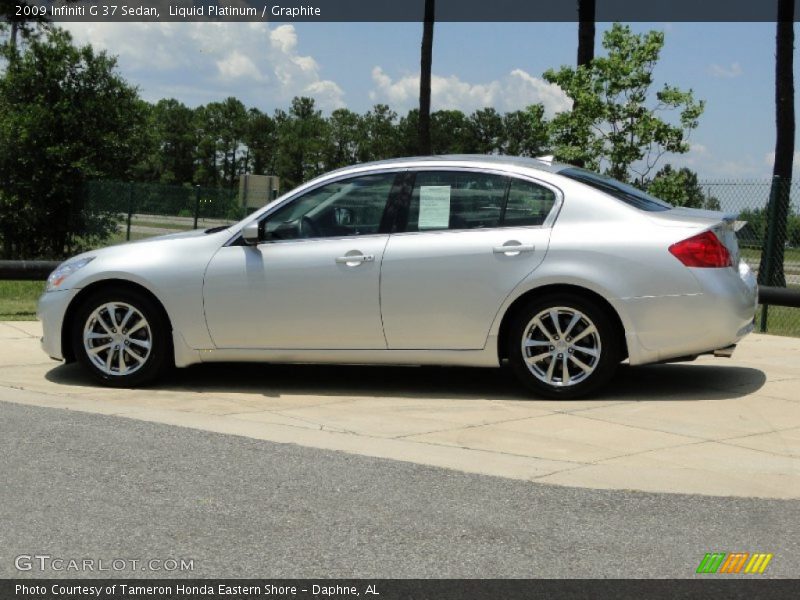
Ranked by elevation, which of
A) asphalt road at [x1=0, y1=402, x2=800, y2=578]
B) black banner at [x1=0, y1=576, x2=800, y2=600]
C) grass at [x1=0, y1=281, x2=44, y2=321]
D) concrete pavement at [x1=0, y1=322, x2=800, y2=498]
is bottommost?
black banner at [x1=0, y1=576, x2=800, y2=600]

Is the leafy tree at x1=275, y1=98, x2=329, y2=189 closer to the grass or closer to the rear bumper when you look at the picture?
the grass

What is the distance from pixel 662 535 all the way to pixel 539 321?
3.16m

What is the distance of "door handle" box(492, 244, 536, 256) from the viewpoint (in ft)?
26.2

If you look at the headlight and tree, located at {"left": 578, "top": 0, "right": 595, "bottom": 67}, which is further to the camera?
tree, located at {"left": 578, "top": 0, "right": 595, "bottom": 67}

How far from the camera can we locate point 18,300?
659 inches

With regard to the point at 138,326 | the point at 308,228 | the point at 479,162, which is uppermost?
the point at 479,162

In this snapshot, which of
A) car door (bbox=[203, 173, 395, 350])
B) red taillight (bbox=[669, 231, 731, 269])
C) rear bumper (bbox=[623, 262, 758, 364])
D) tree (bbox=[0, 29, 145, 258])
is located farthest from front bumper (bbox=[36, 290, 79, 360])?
tree (bbox=[0, 29, 145, 258])

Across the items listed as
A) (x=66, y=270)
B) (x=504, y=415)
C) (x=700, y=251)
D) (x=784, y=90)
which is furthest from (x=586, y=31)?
(x=504, y=415)

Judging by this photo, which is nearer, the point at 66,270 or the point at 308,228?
the point at 308,228

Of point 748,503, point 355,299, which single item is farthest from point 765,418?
point 355,299

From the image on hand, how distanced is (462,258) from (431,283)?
0.27 meters

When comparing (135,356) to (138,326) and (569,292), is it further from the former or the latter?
(569,292)

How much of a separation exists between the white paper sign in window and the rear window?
32.4 inches

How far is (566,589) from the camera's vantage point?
4.23 meters
